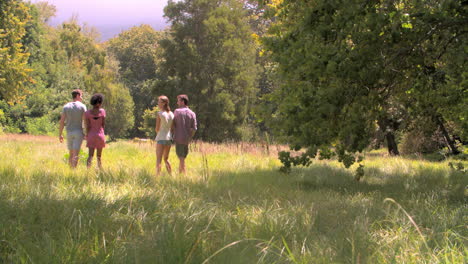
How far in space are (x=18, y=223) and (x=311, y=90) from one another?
4.09m

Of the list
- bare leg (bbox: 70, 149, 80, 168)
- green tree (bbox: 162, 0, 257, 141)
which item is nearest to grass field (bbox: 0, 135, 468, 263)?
bare leg (bbox: 70, 149, 80, 168)

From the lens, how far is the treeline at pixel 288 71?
20.3 ft

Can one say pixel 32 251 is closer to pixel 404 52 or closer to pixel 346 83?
pixel 346 83

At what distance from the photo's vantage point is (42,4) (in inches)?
2090

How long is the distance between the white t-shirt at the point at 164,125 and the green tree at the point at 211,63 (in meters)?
22.9

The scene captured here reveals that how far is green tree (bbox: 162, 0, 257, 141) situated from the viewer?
31.6 meters

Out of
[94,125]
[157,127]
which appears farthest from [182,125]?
[94,125]

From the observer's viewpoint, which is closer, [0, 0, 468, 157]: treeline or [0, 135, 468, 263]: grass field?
[0, 135, 468, 263]: grass field

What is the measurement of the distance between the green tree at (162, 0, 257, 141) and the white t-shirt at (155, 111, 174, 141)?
22.9 metres

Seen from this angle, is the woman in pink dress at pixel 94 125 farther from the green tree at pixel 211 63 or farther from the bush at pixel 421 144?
the green tree at pixel 211 63

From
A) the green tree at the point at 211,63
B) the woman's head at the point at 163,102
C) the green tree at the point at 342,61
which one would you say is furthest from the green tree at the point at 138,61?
the green tree at the point at 342,61

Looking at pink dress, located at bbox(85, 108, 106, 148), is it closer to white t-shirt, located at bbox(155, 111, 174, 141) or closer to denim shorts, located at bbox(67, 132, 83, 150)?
denim shorts, located at bbox(67, 132, 83, 150)

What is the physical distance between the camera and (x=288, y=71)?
261 inches

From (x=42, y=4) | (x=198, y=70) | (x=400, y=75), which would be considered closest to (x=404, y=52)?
(x=400, y=75)
